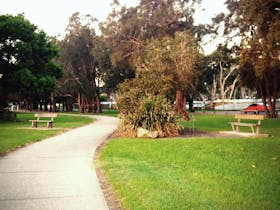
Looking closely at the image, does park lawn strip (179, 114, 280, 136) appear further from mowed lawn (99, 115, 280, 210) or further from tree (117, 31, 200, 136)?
mowed lawn (99, 115, 280, 210)

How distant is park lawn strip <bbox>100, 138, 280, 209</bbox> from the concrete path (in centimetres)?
53

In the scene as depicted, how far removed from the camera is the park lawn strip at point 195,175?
5488 millimetres

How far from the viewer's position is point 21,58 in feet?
98.9

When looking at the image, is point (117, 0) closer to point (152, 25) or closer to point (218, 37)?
point (152, 25)

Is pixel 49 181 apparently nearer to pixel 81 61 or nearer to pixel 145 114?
pixel 145 114

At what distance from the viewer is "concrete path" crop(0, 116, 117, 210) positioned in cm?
550

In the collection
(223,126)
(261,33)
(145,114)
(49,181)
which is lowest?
(49,181)

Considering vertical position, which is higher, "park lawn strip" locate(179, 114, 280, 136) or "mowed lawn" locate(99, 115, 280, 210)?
"park lawn strip" locate(179, 114, 280, 136)

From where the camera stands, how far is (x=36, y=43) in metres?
31.2

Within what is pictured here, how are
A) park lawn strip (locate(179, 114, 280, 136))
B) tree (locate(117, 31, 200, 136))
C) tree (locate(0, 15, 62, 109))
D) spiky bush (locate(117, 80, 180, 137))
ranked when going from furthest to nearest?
tree (locate(0, 15, 62, 109)) < park lawn strip (locate(179, 114, 280, 136)) < tree (locate(117, 31, 200, 136)) < spiky bush (locate(117, 80, 180, 137))

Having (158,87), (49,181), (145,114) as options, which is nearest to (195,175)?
(49,181)

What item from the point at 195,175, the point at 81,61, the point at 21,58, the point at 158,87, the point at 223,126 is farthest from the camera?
A: the point at 81,61

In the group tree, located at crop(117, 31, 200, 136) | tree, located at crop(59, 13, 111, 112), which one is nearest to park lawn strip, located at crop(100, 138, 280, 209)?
tree, located at crop(117, 31, 200, 136)

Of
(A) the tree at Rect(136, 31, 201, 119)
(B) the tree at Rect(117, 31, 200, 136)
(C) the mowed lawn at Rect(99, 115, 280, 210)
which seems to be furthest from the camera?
(A) the tree at Rect(136, 31, 201, 119)
